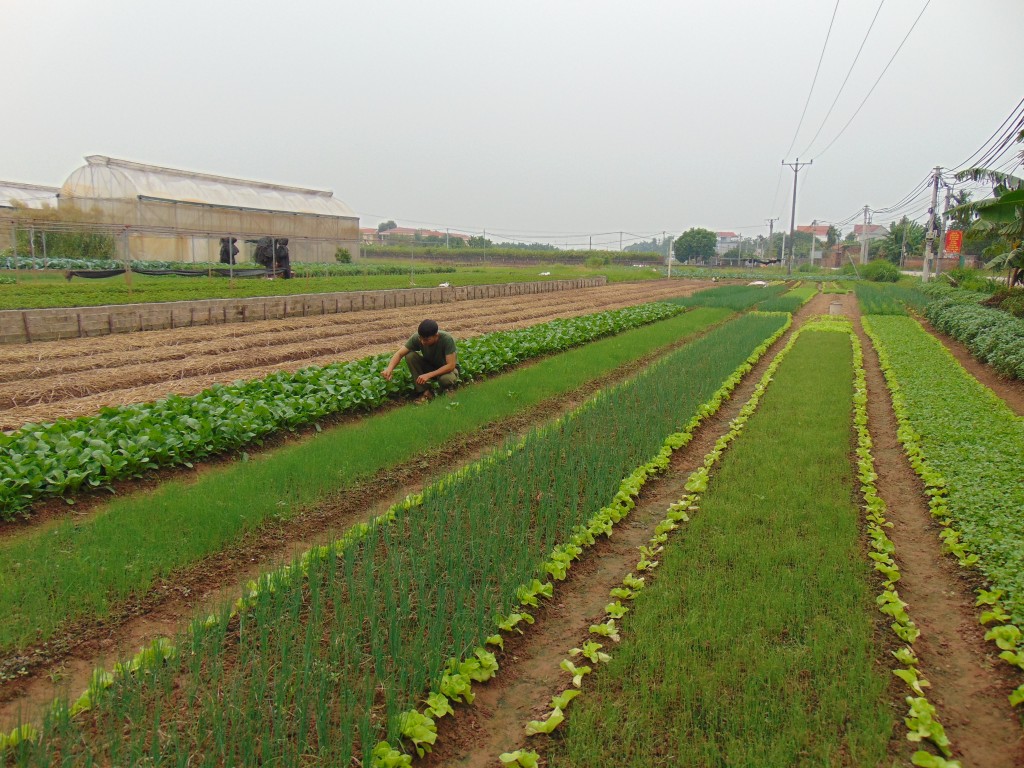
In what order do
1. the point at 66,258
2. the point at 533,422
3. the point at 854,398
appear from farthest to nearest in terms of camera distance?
the point at 66,258 < the point at 854,398 < the point at 533,422

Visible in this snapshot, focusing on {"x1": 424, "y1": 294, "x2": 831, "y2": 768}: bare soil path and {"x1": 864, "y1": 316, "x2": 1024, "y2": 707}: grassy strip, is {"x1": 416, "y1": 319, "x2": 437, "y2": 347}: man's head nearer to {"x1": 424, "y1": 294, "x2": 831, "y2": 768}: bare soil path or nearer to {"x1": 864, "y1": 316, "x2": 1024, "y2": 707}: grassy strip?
{"x1": 424, "y1": 294, "x2": 831, "y2": 768}: bare soil path

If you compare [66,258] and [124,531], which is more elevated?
[66,258]

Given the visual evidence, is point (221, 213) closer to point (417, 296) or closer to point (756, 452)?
point (417, 296)

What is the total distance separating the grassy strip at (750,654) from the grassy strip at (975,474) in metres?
0.79

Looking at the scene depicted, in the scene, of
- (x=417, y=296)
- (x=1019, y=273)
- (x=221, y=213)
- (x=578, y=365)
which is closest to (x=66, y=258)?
(x=221, y=213)

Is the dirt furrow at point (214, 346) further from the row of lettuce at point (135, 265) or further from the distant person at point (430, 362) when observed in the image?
the row of lettuce at point (135, 265)

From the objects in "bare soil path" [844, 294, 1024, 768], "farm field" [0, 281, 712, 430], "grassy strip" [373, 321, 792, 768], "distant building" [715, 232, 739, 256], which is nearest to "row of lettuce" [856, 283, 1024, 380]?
"bare soil path" [844, 294, 1024, 768]

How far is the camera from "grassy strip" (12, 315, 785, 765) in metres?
2.93

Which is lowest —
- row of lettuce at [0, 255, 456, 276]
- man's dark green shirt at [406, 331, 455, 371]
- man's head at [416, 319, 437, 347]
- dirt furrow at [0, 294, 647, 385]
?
dirt furrow at [0, 294, 647, 385]

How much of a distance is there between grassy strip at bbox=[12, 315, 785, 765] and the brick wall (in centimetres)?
995

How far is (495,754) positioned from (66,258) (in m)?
30.8

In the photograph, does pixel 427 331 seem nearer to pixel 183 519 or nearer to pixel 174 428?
pixel 174 428

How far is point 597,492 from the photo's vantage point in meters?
6.11

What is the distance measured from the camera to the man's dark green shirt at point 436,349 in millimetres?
9586
